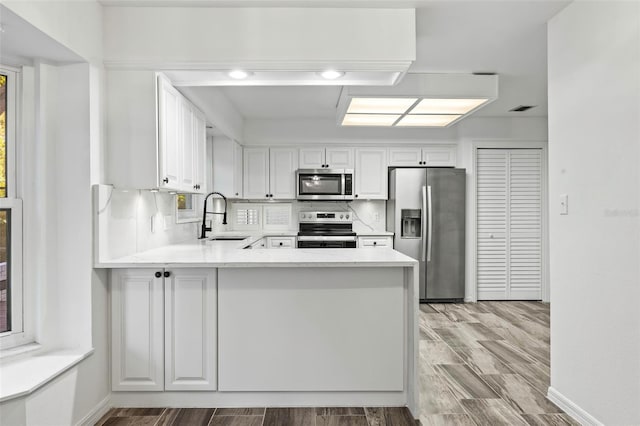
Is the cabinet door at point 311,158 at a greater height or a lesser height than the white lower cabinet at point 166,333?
greater

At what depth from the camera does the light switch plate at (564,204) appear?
7.53 ft

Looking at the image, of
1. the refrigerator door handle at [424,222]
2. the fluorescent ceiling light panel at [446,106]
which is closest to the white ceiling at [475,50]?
the fluorescent ceiling light panel at [446,106]

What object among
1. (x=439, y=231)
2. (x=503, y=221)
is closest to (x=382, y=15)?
(x=439, y=231)

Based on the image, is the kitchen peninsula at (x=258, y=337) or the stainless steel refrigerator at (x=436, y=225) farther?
the stainless steel refrigerator at (x=436, y=225)

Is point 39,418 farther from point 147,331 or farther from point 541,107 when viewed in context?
point 541,107

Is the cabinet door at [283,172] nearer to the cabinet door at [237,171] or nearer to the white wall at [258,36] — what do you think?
the cabinet door at [237,171]

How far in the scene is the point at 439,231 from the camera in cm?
500

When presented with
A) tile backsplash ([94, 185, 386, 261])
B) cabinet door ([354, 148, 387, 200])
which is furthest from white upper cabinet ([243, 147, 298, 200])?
cabinet door ([354, 148, 387, 200])

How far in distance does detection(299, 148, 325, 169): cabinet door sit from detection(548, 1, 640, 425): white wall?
3.16m

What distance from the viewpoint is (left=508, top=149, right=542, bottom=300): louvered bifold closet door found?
203 inches

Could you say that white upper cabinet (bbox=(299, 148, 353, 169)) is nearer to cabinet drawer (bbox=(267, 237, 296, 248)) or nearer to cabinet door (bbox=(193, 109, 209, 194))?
cabinet drawer (bbox=(267, 237, 296, 248))

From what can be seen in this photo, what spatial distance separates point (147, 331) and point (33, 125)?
4.35 feet

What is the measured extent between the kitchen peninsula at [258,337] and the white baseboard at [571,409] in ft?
3.08

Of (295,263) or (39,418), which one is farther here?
(295,263)
